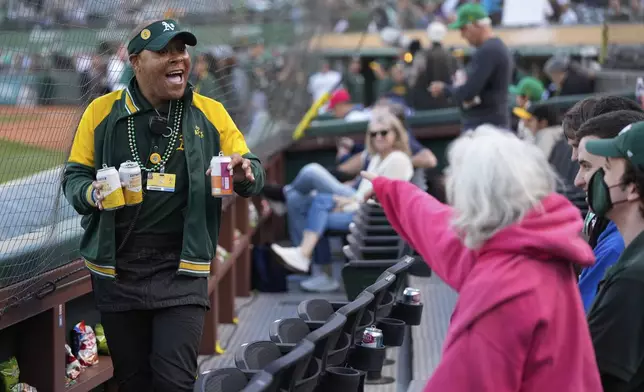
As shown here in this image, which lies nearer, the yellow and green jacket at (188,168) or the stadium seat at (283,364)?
the stadium seat at (283,364)

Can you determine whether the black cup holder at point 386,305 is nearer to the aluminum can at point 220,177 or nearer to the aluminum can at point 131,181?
the aluminum can at point 220,177

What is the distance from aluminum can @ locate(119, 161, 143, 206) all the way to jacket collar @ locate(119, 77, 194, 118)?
0.80ft

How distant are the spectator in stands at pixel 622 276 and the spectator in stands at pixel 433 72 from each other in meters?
8.69

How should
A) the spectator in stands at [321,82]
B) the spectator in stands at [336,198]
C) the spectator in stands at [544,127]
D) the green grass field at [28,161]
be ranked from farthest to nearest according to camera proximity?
1. the spectator in stands at [321,82]
2. the spectator in stands at [544,127]
3. the spectator in stands at [336,198]
4. the green grass field at [28,161]

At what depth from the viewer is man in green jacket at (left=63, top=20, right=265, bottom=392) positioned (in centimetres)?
367

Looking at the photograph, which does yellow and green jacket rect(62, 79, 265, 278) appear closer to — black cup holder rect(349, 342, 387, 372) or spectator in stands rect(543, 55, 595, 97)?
black cup holder rect(349, 342, 387, 372)

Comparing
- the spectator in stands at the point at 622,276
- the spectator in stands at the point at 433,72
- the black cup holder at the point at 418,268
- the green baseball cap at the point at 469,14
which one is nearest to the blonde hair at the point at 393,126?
the green baseball cap at the point at 469,14

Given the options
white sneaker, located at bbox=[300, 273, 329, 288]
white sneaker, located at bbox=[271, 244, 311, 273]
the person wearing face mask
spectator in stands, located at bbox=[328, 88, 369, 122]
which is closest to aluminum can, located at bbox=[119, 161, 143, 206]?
the person wearing face mask

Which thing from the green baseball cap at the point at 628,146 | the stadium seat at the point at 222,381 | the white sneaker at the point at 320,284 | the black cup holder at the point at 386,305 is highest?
the green baseball cap at the point at 628,146

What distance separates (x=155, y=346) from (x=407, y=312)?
910 mm

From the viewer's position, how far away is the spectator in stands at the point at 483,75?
8.46 metres

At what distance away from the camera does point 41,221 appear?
167 inches

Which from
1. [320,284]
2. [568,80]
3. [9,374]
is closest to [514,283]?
[9,374]

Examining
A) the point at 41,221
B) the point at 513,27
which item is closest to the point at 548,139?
the point at 41,221
